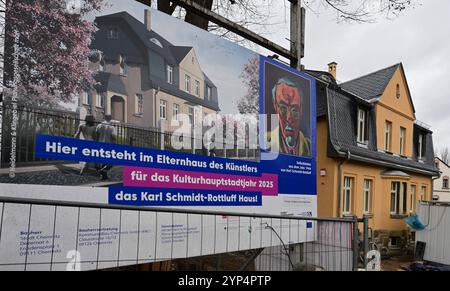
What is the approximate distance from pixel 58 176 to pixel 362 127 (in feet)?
40.3

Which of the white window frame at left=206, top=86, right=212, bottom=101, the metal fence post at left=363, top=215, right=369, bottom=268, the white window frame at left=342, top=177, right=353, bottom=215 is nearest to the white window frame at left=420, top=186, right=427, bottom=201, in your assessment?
the white window frame at left=342, top=177, right=353, bottom=215

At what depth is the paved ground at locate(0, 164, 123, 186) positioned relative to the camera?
292cm

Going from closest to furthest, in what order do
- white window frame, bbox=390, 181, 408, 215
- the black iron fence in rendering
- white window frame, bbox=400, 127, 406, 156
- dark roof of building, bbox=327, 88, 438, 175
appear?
1. the black iron fence in rendering
2. dark roof of building, bbox=327, 88, 438, 175
3. white window frame, bbox=390, 181, 408, 215
4. white window frame, bbox=400, 127, 406, 156

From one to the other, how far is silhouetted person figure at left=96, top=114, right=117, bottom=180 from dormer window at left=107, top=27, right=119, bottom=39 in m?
0.90

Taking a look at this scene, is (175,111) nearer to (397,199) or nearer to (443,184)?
(397,199)

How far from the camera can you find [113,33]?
3652mm

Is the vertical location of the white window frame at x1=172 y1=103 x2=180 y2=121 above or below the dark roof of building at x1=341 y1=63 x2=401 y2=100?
below

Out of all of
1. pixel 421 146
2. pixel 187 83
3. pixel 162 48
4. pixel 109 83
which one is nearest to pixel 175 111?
pixel 187 83

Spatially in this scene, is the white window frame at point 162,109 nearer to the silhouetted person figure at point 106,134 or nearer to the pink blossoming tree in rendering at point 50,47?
the silhouetted person figure at point 106,134

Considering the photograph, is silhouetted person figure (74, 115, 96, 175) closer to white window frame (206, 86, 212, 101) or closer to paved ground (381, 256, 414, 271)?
white window frame (206, 86, 212, 101)

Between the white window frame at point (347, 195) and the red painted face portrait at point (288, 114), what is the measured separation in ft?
21.5

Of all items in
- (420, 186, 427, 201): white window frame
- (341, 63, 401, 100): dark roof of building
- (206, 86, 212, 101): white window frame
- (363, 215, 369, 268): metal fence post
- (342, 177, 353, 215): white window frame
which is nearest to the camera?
(363, 215, 369, 268): metal fence post
